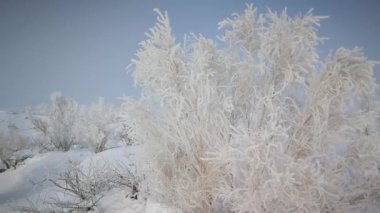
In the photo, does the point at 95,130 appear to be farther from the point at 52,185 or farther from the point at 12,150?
the point at 52,185

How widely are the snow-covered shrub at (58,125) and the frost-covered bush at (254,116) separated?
6.10 metres

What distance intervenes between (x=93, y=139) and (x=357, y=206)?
672 centimetres

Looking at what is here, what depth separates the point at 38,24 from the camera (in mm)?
7625

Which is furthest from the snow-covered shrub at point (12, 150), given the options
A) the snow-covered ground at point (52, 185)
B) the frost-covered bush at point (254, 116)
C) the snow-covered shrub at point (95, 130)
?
the frost-covered bush at point (254, 116)

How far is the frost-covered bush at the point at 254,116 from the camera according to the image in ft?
8.14

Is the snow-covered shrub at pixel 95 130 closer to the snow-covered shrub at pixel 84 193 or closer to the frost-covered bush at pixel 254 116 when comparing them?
the snow-covered shrub at pixel 84 193

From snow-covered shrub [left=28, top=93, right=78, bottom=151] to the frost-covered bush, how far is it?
6105 millimetres

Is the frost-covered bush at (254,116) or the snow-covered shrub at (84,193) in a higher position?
the frost-covered bush at (254,116)

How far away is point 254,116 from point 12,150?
6.97m

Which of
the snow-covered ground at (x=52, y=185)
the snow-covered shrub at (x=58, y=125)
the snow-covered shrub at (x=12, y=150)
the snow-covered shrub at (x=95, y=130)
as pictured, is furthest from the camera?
the snow-covered shrub at (x=58, y=125)

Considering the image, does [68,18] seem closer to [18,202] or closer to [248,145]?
[18,202]

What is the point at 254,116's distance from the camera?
294 centimetres

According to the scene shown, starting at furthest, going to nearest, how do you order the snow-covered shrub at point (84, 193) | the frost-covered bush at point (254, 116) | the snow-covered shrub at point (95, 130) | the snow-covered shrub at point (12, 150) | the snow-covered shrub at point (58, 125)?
the snow-covered shrub at point (58, 125) < the snow-covered shrub at point (95, 130) < the snow-covered shrub at point (12, 150) < the snow-covered shrub at point (84, 193) < the frost-covered bush at point (254, 116)

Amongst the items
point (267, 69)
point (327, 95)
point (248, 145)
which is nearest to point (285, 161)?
point (248, 145)
